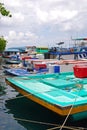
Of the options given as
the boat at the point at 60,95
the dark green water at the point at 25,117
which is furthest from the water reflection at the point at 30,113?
the boat at the point at 60,95

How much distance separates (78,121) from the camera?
9.77 metres

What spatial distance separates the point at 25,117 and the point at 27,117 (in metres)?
0.09

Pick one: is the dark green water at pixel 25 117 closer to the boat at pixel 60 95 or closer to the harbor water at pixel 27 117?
the harbor water at pixel 27 117

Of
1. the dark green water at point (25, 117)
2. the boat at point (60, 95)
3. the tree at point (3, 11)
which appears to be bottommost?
the dark green water at point (25, 117)

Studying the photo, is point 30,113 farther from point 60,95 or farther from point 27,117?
point 60,95

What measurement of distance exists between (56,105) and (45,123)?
1538mm

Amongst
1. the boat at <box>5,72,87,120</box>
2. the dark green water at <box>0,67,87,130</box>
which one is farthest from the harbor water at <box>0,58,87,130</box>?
the boat at <box>5,72,87,120</box>

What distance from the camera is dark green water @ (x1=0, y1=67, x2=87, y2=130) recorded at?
973 centimetres

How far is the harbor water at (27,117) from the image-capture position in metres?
9.66

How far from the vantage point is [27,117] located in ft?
35.5

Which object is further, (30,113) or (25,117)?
(30,113)

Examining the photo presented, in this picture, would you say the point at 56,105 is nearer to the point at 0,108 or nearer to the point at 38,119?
the point at 38,119

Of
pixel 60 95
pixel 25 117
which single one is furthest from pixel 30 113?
pixel 60 95

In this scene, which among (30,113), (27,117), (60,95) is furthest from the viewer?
(30,113)
